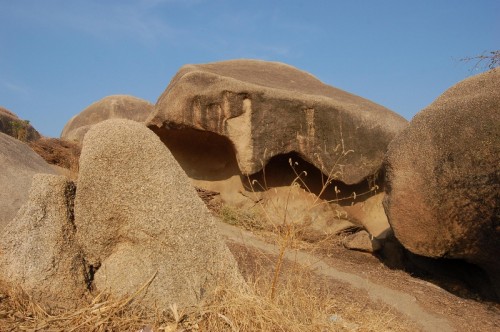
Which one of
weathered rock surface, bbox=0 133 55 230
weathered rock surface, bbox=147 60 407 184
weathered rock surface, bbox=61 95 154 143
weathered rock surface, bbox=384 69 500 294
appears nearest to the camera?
weathered rock surface, bbox=0 133 55 230

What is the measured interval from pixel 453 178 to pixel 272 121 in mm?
2389

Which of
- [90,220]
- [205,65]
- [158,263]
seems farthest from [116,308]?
[205,65]

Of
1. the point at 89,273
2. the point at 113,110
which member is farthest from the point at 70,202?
the point at 113,110

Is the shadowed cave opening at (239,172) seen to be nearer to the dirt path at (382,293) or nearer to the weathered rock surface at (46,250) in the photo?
the dirt path at (382,293)

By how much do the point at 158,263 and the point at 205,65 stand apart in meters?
4.94

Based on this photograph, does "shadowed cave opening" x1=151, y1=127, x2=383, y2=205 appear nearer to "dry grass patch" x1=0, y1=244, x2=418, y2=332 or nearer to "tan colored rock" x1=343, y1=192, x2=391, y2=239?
"tan colored rock" x1=343, y1=192, x2=391, y2=239

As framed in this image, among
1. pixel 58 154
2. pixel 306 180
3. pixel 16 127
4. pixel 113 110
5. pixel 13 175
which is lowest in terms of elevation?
pixel 306 180

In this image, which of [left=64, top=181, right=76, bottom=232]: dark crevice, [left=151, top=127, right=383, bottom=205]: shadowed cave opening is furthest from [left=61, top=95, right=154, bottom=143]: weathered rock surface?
[left=64, top=181, right=76, bottom=232]: dark crevice

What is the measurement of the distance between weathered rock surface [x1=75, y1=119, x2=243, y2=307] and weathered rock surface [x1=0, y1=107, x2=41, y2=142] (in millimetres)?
7791

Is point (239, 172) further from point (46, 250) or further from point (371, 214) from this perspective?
point (46, 250)

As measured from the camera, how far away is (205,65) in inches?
296

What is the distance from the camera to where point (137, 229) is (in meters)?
3.05

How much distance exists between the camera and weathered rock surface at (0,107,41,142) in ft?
34.2

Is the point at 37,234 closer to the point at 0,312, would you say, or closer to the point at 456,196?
the point at 0,312
